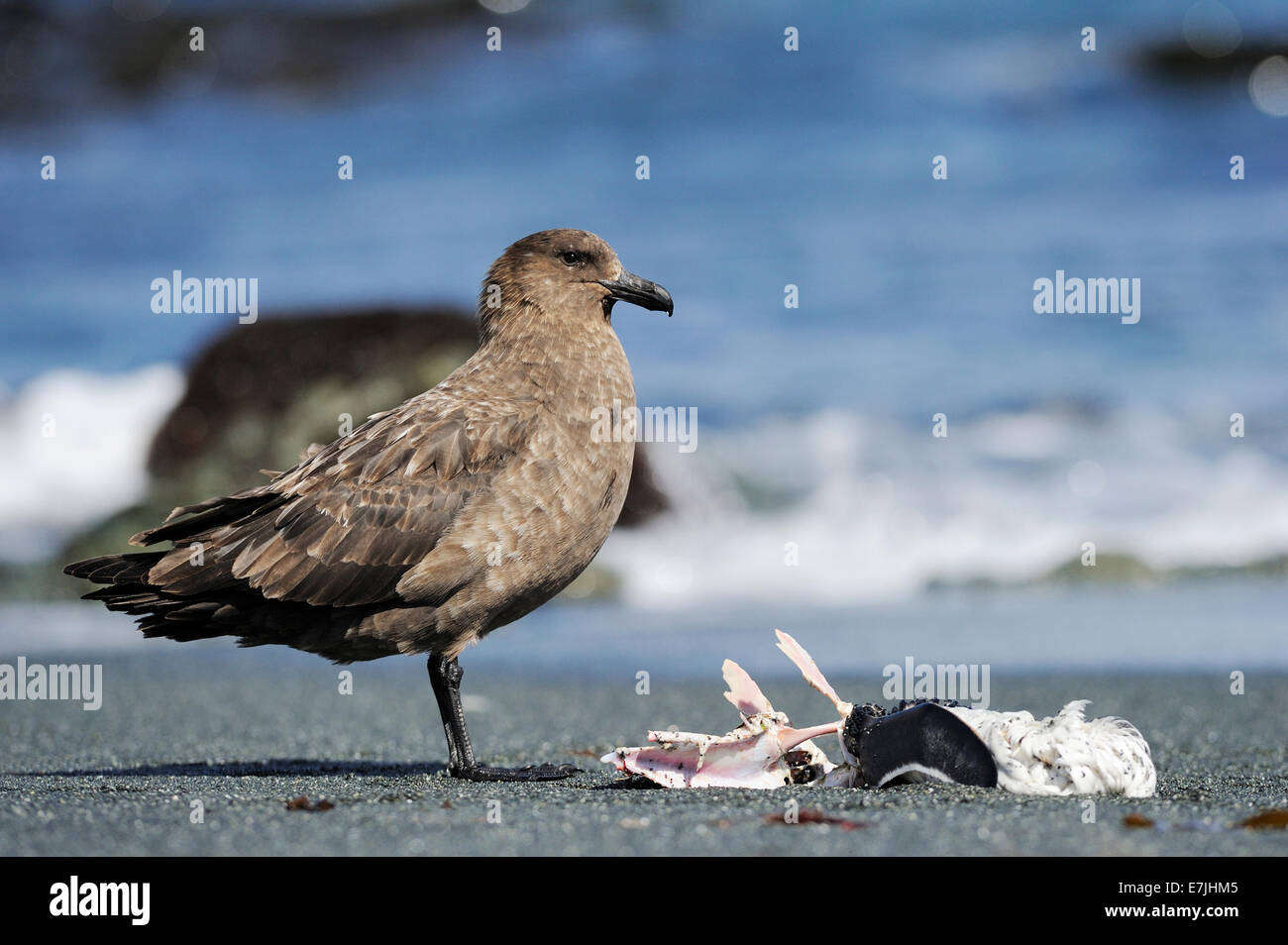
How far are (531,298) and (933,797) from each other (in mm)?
2718

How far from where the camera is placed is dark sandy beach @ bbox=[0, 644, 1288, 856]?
3.46m

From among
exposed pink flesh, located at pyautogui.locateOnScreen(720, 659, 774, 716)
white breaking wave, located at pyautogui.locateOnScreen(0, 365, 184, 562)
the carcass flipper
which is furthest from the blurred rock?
the carcass flipper

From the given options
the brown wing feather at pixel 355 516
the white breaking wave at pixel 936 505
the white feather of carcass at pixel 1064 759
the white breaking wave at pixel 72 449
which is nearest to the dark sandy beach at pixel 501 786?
the white feather of carcass at pixel 1064 759

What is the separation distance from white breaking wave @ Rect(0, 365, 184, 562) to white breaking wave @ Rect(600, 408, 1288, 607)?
5624 millimetres

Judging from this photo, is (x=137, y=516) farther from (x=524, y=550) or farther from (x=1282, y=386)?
(x=1282, y=386)

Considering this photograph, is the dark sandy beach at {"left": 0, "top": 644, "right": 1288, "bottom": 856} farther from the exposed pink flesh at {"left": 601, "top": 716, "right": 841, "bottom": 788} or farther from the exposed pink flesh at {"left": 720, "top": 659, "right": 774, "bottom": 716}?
the exposed pink flesh at {"left": 720, "top": 659, "right": 774, "bottom": 716}

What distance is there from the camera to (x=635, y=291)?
5633 millimetres

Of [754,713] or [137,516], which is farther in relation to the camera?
[137,516]

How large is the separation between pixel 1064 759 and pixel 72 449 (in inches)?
504

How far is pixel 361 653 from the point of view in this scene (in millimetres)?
5094

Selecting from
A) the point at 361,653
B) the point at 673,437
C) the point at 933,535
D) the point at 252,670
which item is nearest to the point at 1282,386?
the point at 933,535

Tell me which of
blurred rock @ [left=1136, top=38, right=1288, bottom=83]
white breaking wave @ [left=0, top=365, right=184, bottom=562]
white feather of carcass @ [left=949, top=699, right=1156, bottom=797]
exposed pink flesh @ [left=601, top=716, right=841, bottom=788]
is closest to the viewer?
white feather of carcass @ [left=949, top=699, right=1156, bottom=797]

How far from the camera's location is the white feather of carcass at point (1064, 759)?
4.08m

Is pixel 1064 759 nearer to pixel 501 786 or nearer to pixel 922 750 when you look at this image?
pixel 922 750
